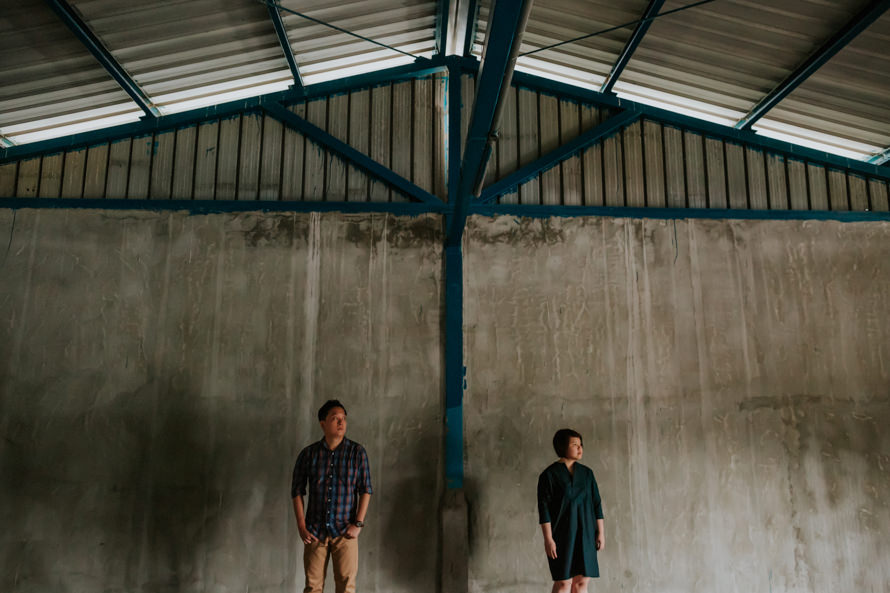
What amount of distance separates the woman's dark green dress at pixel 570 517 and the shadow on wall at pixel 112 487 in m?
2.76

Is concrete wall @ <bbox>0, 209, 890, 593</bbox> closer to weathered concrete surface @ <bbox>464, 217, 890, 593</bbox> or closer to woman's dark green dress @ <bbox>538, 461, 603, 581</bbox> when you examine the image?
weathered concrete surface @ <bbox>464, 217, 890, 593</bbox>

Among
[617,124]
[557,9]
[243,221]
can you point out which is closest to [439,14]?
[557,9]

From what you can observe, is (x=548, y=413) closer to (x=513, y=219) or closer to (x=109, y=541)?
(x=513, y=219)

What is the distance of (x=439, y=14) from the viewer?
6000 mm

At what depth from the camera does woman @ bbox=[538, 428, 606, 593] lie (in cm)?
418

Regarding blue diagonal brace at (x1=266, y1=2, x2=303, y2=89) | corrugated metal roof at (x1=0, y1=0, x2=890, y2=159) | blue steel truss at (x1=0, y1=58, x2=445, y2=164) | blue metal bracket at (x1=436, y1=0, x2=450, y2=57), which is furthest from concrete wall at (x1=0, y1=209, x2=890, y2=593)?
blue metal bracket at (x1=436, y1=0, x2=450, y2=57)

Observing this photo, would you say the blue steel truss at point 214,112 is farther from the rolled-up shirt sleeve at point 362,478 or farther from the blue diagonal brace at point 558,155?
the rolled-up shirt sleeve at point 362,478

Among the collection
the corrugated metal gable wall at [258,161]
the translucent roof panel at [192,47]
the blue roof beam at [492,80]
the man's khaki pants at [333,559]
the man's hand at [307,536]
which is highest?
the translucent roof panel at [192,47]

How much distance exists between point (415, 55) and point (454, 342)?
3.24m

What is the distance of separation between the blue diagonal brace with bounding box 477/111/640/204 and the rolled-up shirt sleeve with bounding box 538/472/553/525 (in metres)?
3.06

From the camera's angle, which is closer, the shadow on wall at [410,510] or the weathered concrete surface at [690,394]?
the shadow on wall at [410,510]

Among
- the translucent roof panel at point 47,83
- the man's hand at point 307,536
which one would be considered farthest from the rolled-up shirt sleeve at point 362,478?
the translucent roof panel at point 47,83

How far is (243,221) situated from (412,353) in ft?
7.48

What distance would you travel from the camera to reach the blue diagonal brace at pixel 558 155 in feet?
20.2
